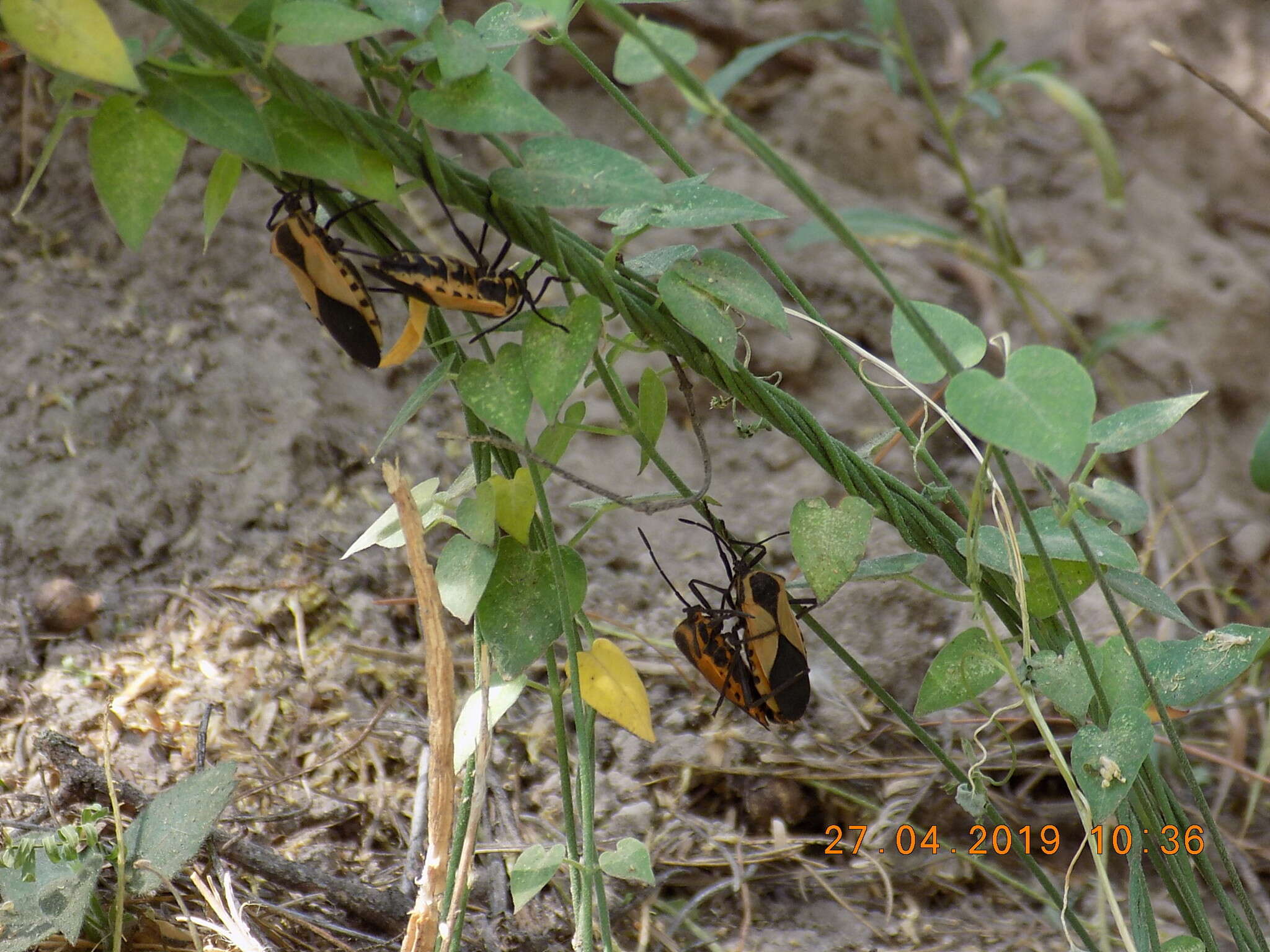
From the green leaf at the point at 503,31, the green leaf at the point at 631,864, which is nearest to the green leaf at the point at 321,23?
the green leaf at the point at 503,31

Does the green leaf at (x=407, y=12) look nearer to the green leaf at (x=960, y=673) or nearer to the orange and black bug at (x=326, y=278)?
the orange and black bug at (x=326, y=278)

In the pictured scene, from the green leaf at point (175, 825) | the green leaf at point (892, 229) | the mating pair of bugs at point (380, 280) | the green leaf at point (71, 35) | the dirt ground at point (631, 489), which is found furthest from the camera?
the green leaf at point (892, 229)

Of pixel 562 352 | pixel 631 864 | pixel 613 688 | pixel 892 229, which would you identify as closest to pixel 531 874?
pixel 631 864

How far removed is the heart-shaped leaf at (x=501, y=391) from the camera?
874mm

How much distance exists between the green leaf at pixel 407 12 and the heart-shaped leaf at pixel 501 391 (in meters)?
0.26

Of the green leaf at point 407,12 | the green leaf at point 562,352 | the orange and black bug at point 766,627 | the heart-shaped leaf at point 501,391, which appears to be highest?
the green leaf at point 407,12

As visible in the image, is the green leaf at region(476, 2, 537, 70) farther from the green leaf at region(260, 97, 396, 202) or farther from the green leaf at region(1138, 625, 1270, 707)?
the green leaf at region(1138, 625, 1270, 707)

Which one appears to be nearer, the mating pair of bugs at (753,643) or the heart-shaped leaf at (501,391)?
the heart-shaped leaf at (501,391)

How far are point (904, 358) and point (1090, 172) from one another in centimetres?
273

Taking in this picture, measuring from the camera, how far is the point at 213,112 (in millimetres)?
762

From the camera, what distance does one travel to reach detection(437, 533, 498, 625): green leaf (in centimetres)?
96

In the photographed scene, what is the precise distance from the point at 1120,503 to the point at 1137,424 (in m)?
0.09

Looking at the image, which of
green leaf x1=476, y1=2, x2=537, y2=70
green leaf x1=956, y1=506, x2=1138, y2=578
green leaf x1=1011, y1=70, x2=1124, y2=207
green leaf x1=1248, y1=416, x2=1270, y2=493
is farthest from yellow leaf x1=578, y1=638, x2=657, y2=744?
green leaf x1=1011, y1=70, x2=1124, y2=207

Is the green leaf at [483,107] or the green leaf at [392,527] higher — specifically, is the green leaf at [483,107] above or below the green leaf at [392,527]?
above
